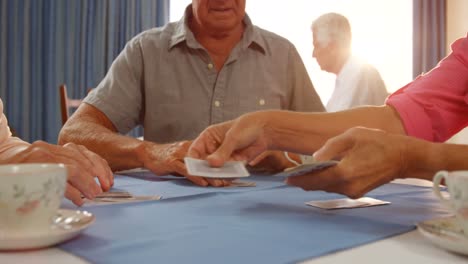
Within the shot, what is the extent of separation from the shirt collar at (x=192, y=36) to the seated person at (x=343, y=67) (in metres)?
1.54

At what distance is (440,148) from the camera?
91 centimetres

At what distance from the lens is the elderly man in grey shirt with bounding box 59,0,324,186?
1896 millimetres

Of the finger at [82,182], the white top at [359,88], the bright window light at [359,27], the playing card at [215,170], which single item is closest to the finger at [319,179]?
the playing card at [215,170]

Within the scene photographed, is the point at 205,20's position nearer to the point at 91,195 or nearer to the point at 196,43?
the point at 196,43

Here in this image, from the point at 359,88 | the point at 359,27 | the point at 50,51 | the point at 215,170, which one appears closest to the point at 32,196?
the point at 215,170

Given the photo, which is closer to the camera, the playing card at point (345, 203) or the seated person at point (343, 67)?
the playing card at point (345, 203)

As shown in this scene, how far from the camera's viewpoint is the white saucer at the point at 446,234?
21.7 inches

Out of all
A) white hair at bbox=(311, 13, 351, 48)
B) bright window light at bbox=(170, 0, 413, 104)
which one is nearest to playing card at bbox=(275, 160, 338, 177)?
white hair at bbox=(311, 13, 351, 48)

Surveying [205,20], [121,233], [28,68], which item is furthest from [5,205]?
[28,68]

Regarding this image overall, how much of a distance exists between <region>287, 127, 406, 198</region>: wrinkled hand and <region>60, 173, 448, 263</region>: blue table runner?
5cm

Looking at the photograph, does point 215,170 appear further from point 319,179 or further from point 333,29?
point 333,29

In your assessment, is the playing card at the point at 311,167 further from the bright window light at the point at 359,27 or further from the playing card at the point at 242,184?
the bright window light at the point at 359,27

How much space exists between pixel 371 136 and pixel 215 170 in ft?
1.02

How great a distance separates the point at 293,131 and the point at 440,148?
0.40 meters
